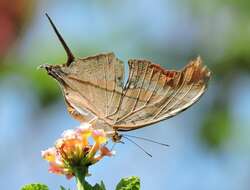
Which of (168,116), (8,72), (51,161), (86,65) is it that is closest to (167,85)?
(168,116)

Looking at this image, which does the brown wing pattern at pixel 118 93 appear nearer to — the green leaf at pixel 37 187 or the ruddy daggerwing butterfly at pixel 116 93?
the ruddy daggerwing butterfly at pixel 116 93

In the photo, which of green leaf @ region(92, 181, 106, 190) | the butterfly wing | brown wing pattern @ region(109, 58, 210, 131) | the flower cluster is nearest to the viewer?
green leaf @ region(92, 181, 106, 190)

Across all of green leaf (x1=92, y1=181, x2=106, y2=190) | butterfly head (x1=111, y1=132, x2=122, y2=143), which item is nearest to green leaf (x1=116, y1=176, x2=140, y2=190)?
green leaf (x1=92, y1=181, x2=106, y2=190)

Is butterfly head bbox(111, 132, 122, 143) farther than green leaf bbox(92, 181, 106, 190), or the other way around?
butterfly head bbox(111, 132, 122, 143)

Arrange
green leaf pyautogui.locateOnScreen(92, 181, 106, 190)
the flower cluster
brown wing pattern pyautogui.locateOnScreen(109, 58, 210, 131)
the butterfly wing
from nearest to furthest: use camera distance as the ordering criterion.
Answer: green leaf pyautogui.locateOnScreen(92, 181, 106, 190) < the flower cluster < brown wing pattern pyautogui.locateOnScreen(109, 58, 210, 131) < the butterfly wing

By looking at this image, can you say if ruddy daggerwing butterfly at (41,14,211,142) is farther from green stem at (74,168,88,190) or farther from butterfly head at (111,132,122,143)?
green stem at (74,168,88,190)

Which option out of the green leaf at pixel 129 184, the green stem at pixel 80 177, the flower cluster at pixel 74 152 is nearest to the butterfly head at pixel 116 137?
the flower cluster at pixel 74 152

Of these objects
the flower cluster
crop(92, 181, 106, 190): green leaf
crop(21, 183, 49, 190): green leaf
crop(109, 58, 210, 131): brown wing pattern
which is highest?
crop(109, 58, 210, 131): brown wing pattern
